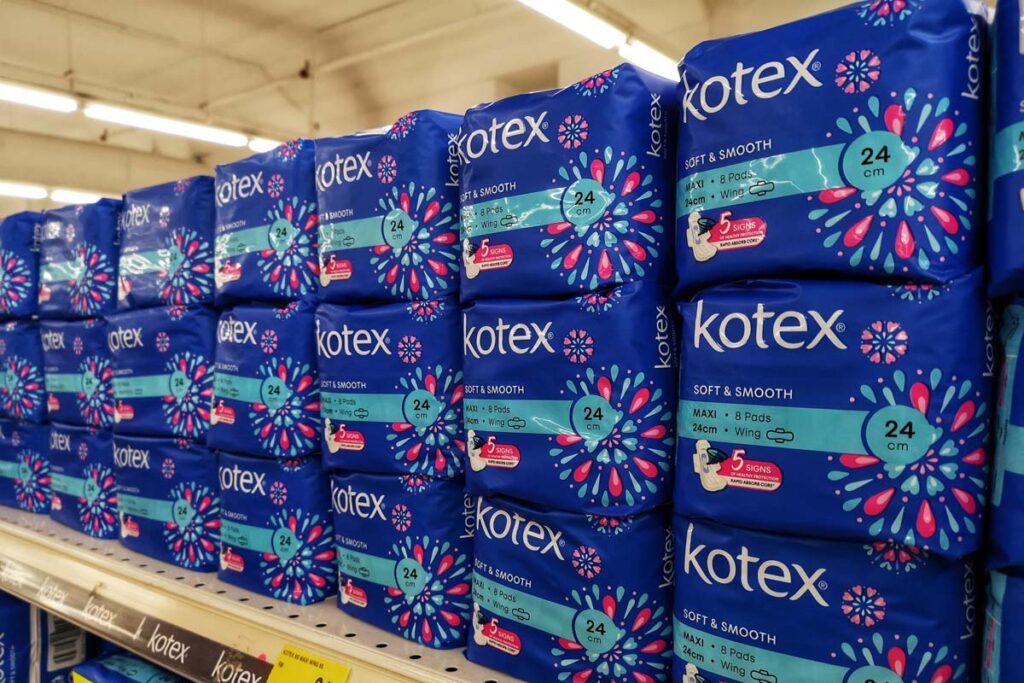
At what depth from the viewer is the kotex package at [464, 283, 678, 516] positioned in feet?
2.82

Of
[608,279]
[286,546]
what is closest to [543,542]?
[608,279]

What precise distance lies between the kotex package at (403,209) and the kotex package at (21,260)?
1133 mm

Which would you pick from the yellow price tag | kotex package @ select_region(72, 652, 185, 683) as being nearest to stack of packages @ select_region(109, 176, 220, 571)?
kotex package @ select_region(72, 652, 185, 683)

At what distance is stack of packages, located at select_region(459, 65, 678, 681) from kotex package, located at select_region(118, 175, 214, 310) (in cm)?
71

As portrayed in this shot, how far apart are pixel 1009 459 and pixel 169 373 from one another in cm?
137

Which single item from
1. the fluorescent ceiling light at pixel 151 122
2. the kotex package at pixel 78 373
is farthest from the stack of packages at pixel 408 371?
the fluorescent ceiling light at pixel 151 122

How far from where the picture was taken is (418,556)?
1.07 metres

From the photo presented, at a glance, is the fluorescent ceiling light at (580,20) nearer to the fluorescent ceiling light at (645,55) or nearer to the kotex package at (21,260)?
the fluorescent ceiling light at (645,55)

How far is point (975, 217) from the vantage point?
0.71m

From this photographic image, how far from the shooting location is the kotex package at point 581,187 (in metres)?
0.87

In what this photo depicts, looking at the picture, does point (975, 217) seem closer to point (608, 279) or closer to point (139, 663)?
point (608, 279)

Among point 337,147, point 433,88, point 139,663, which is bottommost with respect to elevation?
point 139,663

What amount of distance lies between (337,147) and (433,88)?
5.74m

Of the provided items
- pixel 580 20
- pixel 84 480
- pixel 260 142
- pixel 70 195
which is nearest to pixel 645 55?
pixel 580 20
